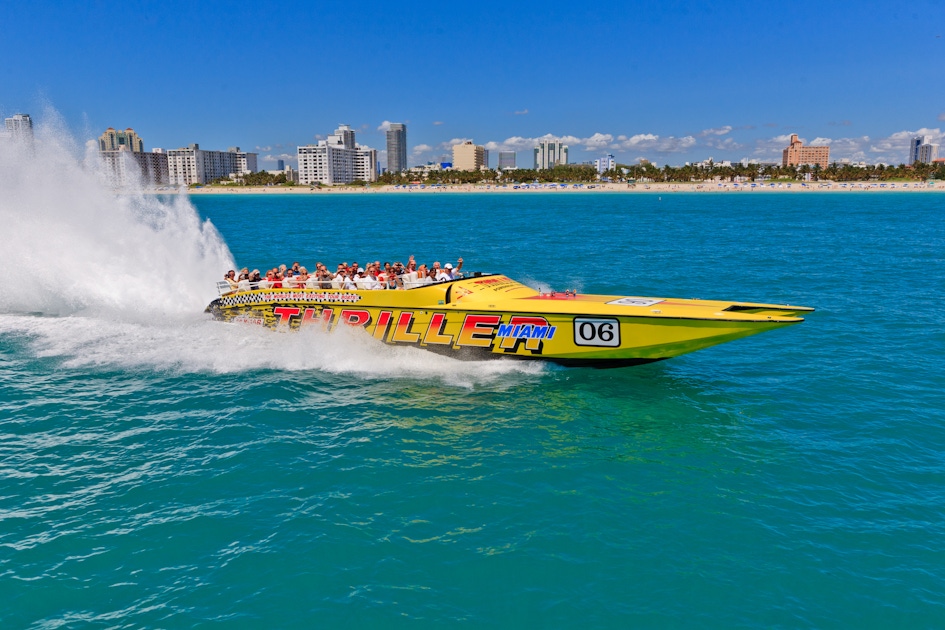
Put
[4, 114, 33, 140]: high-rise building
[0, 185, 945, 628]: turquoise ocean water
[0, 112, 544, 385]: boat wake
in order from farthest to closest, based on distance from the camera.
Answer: [4, 114, 33, 140]: high-rise building, [0, 112, 544, 385]: boat wake, [0, 185, 945, 628]: turquoise ocean water

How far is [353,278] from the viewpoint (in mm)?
16984

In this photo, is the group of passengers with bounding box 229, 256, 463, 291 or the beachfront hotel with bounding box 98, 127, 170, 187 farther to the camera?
the beachfront hotel with bounding box 98, 127, 170, 187

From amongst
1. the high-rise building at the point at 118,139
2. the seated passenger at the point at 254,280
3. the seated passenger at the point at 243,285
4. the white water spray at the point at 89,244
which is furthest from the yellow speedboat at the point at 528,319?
the high-rise building at the point at 118,139

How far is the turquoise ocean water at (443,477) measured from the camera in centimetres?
727

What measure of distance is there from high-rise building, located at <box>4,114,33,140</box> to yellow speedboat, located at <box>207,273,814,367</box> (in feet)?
45.5

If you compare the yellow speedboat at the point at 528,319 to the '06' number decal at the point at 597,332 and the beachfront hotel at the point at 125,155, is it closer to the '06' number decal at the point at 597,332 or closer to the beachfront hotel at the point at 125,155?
the '06' number decal at the point at 597,332

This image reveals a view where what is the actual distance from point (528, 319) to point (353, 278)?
5.22m

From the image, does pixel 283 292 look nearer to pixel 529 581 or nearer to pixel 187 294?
pixel 187 294

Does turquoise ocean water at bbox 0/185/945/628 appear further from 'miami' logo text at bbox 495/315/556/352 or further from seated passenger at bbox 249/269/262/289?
seated passenger at bbox 249/269/262/289

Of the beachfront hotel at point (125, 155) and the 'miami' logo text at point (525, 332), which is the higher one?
the beachfront hotel at point (125, 155)

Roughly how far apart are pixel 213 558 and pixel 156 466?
310 centimetres

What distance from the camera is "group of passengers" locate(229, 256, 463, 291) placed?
15969 mm

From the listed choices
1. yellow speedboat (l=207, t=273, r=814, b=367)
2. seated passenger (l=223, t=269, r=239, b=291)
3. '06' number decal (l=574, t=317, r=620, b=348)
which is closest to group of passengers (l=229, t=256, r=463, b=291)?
seated passenger (l=223, t=269, r=239, b=291)

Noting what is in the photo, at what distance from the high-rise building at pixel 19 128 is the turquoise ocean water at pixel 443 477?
5814 millimetres
